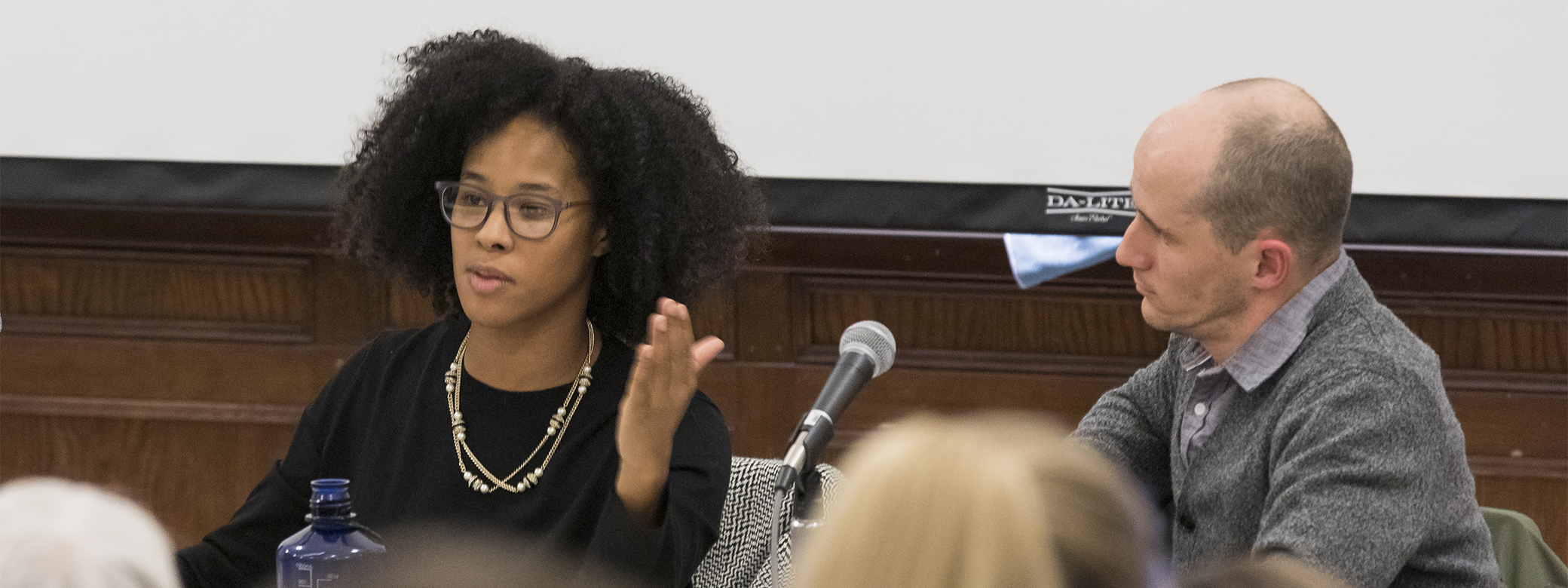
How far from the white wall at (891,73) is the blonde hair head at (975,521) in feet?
6.59

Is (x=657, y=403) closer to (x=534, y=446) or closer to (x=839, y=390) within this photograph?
(x=839, y=390)

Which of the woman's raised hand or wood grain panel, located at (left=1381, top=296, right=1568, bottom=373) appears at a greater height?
the woman's raised hand

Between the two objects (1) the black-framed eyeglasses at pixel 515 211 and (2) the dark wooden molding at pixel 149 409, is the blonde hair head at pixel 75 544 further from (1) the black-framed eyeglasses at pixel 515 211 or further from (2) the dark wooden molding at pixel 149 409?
(2) the dark wooden molding at pixel 149 409

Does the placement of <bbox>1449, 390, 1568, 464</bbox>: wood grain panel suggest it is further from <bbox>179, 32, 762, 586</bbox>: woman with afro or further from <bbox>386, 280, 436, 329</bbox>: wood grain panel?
<bbox>386, 280, 436, 329</bbox>: wood grain panel

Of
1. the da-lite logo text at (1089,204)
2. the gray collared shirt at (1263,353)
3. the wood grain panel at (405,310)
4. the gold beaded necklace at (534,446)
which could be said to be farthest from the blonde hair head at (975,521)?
the wood grain panel at (405,310)

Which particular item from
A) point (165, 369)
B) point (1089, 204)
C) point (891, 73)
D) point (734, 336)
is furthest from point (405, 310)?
point (1089, 204)

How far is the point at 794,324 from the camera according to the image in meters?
2.93

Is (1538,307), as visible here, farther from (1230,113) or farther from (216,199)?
(216,199)

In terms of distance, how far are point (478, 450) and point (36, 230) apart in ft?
6.56

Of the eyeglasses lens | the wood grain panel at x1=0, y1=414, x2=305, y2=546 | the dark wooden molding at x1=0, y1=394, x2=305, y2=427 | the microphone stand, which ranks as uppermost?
the eyeglasses lens

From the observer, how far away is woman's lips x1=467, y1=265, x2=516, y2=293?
60.9 inches

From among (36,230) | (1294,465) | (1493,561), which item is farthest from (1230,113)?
(36,230)

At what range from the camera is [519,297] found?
61.1 inches

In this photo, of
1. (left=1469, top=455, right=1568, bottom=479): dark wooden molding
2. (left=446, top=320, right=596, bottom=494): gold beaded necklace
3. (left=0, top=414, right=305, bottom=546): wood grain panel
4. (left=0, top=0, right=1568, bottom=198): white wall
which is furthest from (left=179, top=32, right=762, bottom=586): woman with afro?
(left=1469, top=455, right=1568, bottom=479): dark wooden molding
